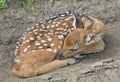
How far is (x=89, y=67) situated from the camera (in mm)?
5980

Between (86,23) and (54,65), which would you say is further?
(86,23)

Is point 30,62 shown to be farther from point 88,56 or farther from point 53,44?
point 88,56

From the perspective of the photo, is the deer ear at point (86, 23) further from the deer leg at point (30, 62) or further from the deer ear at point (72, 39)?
the deer leg at point (30, 62)

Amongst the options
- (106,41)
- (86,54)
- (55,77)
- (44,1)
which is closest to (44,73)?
(55,77)

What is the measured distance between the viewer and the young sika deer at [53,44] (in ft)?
20.2

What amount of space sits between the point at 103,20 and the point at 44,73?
166 centimetres

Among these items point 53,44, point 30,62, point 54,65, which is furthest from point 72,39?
point 30,62

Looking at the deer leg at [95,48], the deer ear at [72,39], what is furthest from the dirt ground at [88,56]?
the deer ear at [72,39]

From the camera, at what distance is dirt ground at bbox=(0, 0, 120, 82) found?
5836mm

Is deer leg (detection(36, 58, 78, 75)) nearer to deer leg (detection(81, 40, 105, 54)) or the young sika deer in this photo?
the young sika deer

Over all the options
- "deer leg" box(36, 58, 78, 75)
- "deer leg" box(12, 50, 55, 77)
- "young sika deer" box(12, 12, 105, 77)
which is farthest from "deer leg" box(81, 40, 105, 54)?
"deer leg" box(12, 50, 55, 77)

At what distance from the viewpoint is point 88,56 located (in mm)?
6578

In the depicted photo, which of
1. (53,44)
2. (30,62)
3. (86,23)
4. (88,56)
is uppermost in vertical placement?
(86,23)

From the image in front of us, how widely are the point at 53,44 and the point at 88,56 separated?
592 millimetres
